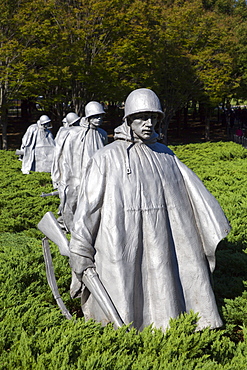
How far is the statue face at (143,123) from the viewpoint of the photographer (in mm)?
3673

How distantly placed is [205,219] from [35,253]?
10.4 feet

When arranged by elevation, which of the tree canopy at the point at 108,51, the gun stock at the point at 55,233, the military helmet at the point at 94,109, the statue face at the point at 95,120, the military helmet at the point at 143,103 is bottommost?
the gun stock at the point at 55,233

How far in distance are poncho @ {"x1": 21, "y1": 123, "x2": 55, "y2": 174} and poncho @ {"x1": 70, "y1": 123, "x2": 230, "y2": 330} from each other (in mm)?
13889

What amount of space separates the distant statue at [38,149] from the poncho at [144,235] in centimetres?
1398

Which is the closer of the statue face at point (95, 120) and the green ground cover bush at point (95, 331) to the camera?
the green ground cover bush at point (95, 331)

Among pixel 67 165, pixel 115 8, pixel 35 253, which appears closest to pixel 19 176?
pixel 67 165

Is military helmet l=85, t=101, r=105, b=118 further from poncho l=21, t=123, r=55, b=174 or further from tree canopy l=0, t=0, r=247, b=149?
tree canopy l=0, t=0, r=247, b=149

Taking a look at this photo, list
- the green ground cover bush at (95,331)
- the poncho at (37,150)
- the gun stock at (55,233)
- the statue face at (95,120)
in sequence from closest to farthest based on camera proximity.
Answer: the green ground cover bush at (95,331), the gun stock at (55,233), the statue face at (95,120), the poncho at (37,150)

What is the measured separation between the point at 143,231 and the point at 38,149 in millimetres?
14401

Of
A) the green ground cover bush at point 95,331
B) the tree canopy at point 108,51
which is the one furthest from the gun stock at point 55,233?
the tree canopy at point 108,51

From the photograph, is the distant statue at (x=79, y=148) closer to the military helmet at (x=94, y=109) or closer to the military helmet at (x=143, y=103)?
the military helmet at (x=94, y=109)

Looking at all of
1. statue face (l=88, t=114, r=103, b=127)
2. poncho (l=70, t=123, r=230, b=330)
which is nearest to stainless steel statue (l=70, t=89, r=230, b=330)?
poncho (l=70, t=123, r=230, b=330)

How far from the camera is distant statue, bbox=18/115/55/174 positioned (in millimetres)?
17547

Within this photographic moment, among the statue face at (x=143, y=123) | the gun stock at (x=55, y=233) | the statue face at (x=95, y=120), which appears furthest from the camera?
the statue face at (x=95, y=120)
